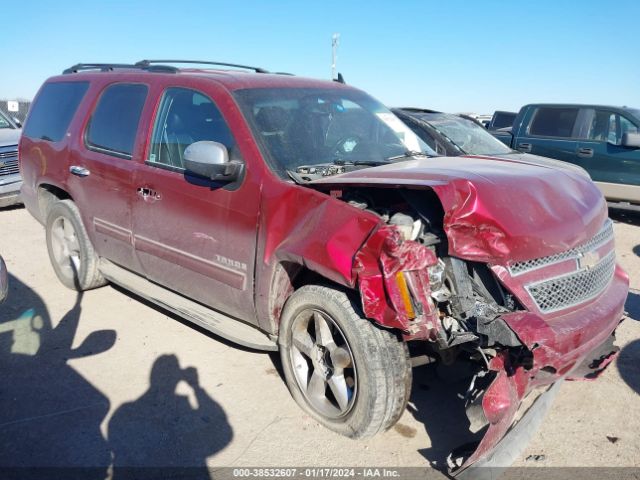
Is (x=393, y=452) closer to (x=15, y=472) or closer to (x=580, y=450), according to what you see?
(x=580, y=450)

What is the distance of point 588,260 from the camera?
285 centimetres

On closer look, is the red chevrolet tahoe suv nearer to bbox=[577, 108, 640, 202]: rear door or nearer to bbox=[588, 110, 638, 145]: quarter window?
bbox=[577, 108, 640, 202]: rear door

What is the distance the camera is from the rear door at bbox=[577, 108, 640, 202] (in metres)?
8.47

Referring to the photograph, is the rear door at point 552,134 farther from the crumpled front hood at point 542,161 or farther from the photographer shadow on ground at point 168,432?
the photographer shadow on ground at point 168,432

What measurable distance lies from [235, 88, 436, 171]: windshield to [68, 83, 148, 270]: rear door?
3.69ft

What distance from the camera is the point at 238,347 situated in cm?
412

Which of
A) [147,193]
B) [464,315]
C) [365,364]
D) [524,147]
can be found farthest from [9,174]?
[524,147]

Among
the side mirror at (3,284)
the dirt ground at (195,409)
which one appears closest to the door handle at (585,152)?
the dirt ground at (195,409)

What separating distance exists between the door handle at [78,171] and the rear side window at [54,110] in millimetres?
446

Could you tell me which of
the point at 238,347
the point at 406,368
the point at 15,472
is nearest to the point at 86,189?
the point at 238,347

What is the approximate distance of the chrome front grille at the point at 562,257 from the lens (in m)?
2.58

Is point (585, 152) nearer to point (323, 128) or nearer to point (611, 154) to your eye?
point (611, 154)

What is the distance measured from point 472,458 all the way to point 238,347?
2.11 m

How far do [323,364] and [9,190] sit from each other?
7.74 metres
